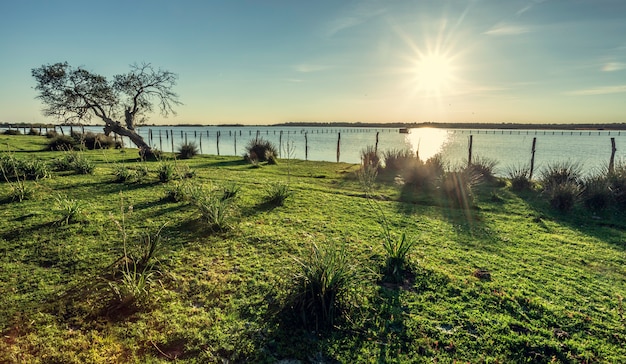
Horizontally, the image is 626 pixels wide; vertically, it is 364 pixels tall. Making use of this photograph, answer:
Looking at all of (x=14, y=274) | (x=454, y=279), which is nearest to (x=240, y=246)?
(x=14, y=274)

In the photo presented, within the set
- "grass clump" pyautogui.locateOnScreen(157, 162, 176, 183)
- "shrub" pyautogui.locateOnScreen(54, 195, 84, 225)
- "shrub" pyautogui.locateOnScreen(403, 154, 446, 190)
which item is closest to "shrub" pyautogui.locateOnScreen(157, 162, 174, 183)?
"grass clump" pyautogui.locateOnScreen(157, 162, 176, 183)

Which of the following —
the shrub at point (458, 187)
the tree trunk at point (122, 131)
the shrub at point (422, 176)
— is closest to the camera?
the shrub at point (458, 187)

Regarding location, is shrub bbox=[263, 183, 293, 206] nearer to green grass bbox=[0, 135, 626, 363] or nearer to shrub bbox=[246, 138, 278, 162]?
green grass bbox=[0, 135, 626, 363]

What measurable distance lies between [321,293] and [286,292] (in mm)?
633

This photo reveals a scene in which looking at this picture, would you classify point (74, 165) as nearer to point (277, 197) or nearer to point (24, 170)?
point (24, 170)

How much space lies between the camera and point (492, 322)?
3.37 metres

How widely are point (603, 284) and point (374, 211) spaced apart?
425cm

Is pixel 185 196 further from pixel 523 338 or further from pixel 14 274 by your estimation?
pixel 523 338

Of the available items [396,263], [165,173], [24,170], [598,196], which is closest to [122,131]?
[24,170]

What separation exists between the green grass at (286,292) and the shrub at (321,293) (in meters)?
0.12

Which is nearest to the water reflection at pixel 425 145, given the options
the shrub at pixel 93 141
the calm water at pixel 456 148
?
the calm water at pixel 456 148

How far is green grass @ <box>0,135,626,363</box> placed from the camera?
2926 mm

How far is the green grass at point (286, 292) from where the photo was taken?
2.93 meters

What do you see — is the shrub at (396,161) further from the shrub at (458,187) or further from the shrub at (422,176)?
the shrub at (458,187)
